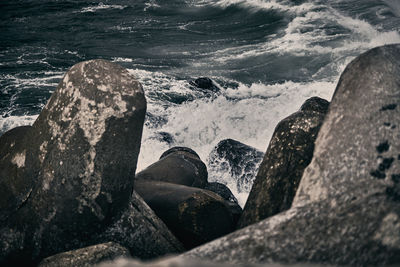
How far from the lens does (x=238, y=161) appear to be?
23.2 ft

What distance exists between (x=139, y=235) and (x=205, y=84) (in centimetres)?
860

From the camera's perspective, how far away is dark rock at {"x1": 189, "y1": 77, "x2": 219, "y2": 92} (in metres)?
12.2

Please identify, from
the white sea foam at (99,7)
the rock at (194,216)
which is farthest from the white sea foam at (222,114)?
the white sea foam at (99,7)

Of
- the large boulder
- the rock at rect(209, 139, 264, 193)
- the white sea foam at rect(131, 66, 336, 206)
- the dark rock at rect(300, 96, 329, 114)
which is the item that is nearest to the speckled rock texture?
the large boulder

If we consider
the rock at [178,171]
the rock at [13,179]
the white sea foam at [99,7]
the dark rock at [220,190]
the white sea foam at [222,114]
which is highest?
the rock at [13,179]

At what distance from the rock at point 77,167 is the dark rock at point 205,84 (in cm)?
827

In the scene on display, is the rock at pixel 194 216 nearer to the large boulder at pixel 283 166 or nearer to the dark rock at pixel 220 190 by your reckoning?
the large boulder at pixel 283 166

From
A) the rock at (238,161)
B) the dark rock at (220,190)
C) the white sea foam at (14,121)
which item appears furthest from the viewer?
the white sea foam at (14,121)

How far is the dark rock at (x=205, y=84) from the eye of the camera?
12153 mm

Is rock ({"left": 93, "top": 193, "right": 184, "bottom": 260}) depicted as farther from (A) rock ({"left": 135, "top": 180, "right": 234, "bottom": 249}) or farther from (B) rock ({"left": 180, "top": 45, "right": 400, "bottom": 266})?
(B) rock ({"left": 180, "top": 45, "right": 400, "bottom": 266})

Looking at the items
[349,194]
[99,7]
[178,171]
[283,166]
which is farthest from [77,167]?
[99,7]

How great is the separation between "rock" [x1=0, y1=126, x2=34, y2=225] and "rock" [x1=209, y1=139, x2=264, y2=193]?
3.52 metres

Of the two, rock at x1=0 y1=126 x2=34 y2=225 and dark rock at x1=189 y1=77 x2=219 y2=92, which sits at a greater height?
rock at x1=0 y1=126 x2=34 y2=225

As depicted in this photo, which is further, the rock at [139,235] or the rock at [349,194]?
the rock at [139,235]
